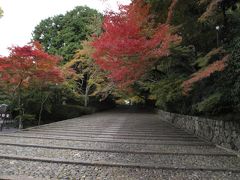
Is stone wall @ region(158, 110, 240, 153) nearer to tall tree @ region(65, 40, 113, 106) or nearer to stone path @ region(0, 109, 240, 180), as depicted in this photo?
stone path @ region(0, 109, 240, 180)

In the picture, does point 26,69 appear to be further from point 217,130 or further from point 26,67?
point 217,130

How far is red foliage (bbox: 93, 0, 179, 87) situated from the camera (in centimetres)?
760

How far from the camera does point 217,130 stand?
726 centimetres

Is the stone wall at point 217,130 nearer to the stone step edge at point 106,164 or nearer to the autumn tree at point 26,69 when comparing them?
the stone step edge at point 106,164

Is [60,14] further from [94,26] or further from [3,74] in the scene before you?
[3,74]

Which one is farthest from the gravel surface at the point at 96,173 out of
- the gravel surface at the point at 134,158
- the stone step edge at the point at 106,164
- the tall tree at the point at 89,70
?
the tall tree at the point at 89,70

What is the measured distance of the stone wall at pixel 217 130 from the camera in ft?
20.3

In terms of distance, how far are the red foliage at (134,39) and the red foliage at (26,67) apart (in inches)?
116

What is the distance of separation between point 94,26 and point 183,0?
50.5ft

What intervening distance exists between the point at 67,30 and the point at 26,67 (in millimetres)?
15129

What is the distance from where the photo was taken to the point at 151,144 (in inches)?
287

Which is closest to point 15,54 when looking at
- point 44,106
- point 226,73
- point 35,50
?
point 35,50

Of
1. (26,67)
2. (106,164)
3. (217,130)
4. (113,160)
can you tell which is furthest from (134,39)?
(26,67)

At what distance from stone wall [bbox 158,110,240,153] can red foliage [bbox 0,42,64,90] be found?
6174 millimetres
